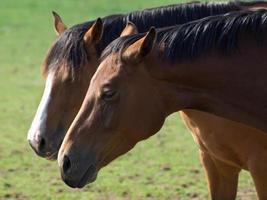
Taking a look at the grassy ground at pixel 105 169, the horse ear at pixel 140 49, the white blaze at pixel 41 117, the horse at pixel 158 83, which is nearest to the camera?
the horse ear at pixel 140 49

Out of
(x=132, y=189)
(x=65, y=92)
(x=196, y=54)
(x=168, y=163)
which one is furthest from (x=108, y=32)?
(x=168, y=163)

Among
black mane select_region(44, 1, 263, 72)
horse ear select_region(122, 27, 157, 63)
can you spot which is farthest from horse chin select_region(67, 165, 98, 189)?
black mane select_region(44, 1, 263, 72)

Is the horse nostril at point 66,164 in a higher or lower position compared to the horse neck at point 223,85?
lower

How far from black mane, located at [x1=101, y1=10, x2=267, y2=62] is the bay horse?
1120 mm

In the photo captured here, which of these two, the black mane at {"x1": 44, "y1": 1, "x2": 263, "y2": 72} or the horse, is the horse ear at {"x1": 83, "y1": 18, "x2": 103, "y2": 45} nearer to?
the black mane at {"x1": 44, "y1": 1, "x2": 263, "y2": 72}

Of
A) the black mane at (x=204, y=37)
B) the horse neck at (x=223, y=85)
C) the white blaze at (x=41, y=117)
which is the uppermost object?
the black mane at (x=204, y=37)

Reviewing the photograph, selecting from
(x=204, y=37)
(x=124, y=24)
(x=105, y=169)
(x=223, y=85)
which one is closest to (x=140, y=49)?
(x=204, y=37)

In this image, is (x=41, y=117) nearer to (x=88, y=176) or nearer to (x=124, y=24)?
(x=124, y=24)

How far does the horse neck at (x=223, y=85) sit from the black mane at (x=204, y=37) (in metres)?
0.06

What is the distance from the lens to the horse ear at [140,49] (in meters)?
5.21

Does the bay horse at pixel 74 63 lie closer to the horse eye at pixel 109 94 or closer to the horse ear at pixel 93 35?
the horse ear at pixel 93 35

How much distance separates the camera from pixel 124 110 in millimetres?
5328

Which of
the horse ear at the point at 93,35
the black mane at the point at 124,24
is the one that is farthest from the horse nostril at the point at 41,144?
the horse ear at the point at 93,35

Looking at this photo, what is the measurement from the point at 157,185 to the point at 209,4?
266 cm
